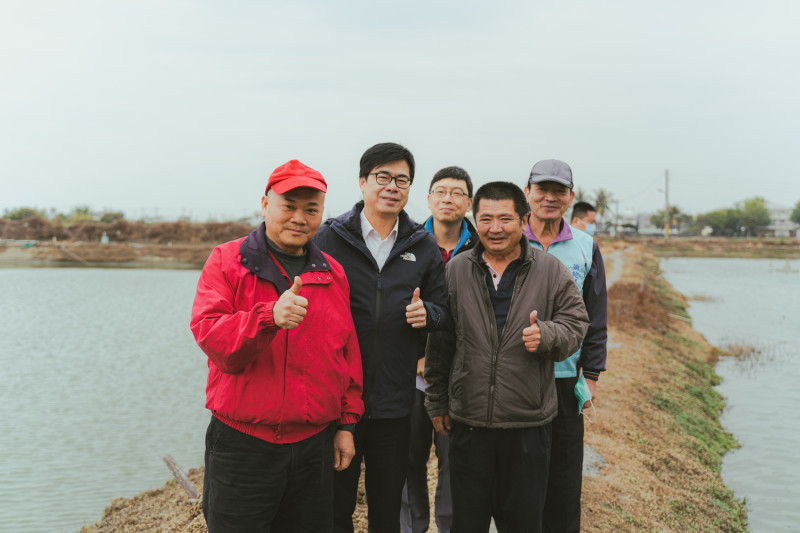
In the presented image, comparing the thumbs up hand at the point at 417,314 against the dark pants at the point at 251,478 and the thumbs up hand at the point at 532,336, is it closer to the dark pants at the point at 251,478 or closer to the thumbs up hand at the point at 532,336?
the thumbs up hand at the point at 532,336

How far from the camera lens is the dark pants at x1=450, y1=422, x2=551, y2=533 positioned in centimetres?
268

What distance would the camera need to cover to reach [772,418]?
33.0 ft

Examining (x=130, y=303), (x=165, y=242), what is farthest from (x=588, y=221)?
(x=165, y=242)

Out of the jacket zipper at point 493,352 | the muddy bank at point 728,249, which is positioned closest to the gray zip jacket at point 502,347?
the jacket zipper at point 493,352

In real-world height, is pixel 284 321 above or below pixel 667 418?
above

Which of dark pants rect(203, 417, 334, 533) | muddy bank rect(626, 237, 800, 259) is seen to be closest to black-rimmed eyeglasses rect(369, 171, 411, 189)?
dark pants rect(203, 417, 334, 533)

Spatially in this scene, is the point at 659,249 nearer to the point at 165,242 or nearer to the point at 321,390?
the point at 165,242

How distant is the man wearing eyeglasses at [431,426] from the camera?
3549 millimetres

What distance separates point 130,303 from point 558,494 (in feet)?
89.4

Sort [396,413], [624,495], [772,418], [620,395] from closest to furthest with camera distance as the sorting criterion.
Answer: [396,413], [624,495], [620,395], [772,418]

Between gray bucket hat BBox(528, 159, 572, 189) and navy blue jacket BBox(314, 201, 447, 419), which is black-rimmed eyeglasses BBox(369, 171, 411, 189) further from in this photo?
gray bucket hat BBox(528, 159, 572, 189)

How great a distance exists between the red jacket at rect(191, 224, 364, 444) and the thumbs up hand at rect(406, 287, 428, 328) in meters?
0.31

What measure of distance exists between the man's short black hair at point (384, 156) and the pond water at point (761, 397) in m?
6.08

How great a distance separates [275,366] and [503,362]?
1.08 meters
